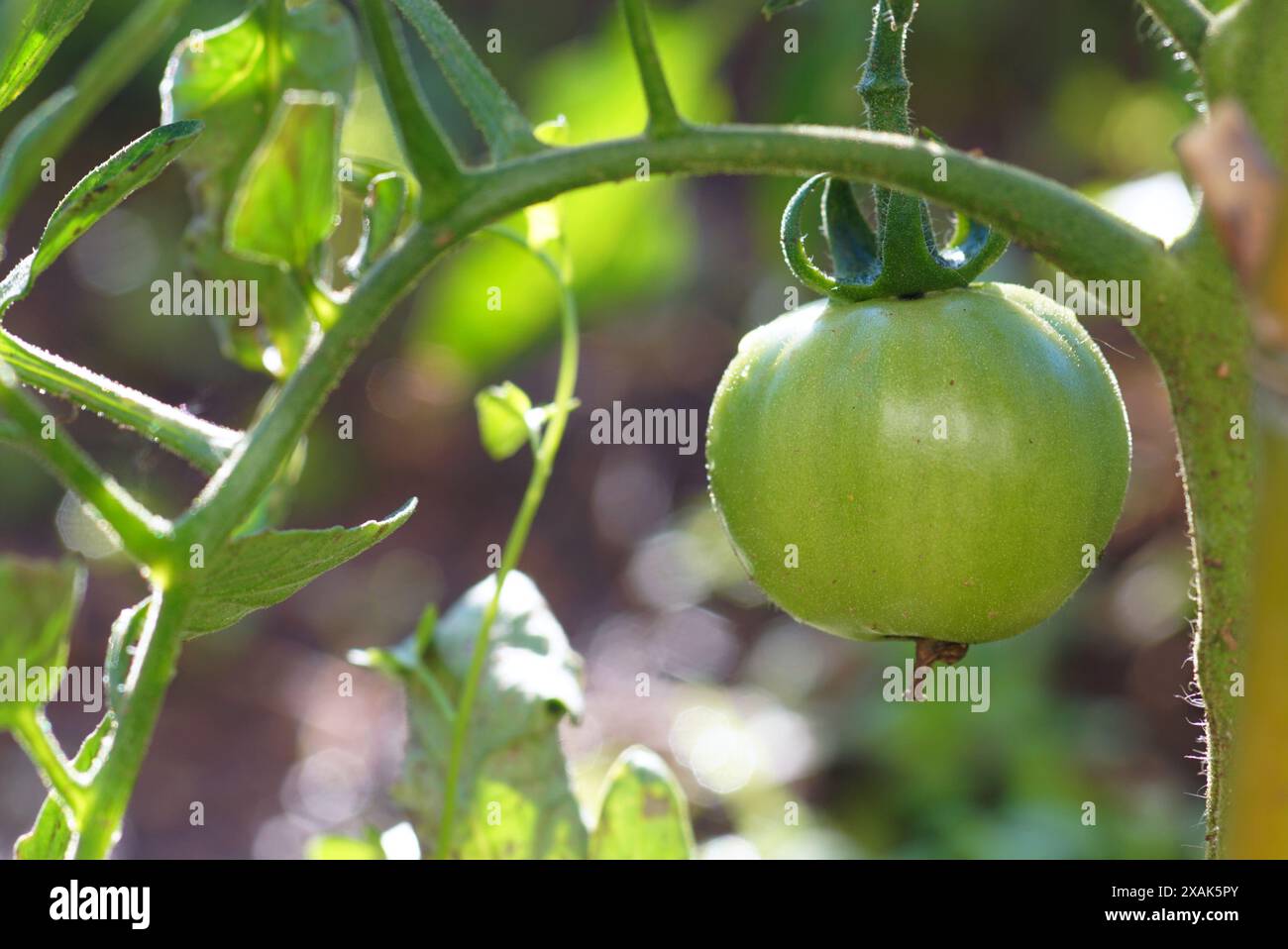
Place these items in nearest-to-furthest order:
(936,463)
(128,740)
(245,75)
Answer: (128,740) → (936,463) → (245,75)

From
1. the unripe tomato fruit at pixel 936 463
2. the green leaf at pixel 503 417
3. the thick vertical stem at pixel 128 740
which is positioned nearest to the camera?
the thick vertical stem at pixel 128 740

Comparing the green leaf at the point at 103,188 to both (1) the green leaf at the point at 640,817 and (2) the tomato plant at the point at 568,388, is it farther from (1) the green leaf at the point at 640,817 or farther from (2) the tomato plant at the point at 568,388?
(1) the green leaf at the point at 640,817

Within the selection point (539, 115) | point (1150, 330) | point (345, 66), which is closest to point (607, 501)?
point (539, 115)

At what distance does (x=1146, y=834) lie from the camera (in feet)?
5.11

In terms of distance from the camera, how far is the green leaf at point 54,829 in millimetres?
463

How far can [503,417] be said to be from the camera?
0.67 metres

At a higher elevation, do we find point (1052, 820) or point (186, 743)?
point (186, 743)

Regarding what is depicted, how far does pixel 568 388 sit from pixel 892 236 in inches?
8.4

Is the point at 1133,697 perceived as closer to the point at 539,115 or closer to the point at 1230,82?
the point at 539,115

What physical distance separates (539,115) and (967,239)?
76.4 inches

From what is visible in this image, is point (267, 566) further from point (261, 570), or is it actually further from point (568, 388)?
point (568, 388)

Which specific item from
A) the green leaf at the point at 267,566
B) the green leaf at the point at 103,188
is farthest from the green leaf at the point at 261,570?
the green leaf at the point at 103,188

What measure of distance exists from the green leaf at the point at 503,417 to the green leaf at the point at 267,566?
0.77 ft

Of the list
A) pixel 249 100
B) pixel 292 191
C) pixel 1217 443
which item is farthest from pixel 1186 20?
pixel 249 100
